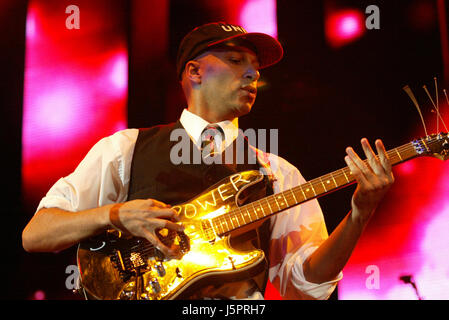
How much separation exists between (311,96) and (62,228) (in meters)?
2.03

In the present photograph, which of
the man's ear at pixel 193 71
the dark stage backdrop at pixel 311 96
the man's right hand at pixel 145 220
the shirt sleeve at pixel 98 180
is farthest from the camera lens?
the dark stage backdrop at pixel 311 96

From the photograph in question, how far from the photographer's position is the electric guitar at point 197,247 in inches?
66.9

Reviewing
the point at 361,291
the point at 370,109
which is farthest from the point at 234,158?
the point at 361,291

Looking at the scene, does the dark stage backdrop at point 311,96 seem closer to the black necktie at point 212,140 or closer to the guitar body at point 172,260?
the black necktie at point 212,140

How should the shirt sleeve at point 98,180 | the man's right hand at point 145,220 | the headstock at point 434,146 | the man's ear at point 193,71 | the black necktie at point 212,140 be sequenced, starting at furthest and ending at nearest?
the man's ear at point 193,71
the black necktie at point 212,140
the shirt sleeve at point 98,180
the headstock at point 434,146
the man's right hand at point 145,220

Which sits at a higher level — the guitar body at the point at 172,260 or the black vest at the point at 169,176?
the black vest at the point at 169,176

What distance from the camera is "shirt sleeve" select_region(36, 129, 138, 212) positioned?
1923mm

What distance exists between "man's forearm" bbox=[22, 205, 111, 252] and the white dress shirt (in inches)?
4.0

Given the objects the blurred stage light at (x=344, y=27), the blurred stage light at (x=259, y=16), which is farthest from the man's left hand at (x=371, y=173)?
the blurred stage light at (x=259, y=16)

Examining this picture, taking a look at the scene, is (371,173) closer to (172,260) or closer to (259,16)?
(172,260)

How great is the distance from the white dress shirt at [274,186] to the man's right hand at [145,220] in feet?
1.08

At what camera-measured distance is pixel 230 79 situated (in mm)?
2182

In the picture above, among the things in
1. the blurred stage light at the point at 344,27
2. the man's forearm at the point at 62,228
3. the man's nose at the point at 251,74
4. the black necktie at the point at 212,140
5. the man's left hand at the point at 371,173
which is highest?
the blurred stage light at the point at 344,27

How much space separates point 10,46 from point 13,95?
0.39 meters
